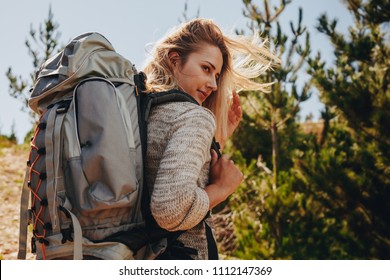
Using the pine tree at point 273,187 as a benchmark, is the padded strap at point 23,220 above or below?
above

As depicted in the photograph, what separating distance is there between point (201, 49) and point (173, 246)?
31.4 inches

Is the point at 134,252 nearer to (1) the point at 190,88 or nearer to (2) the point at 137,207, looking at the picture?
(2) the point at 137,207

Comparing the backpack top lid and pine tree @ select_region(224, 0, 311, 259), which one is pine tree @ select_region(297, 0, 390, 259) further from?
the backpack top lid

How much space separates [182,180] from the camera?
1.33 meters

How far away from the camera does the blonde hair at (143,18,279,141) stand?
73.8 inches

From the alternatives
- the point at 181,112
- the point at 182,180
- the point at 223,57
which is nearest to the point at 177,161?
the point at 182,180

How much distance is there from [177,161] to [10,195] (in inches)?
253

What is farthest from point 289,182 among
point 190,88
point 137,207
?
point 137,207

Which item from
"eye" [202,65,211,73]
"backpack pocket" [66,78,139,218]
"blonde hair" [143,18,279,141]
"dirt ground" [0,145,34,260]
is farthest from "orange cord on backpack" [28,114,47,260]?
"dirt ground" [0,145,34,260]

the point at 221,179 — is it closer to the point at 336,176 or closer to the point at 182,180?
the point at 182,180

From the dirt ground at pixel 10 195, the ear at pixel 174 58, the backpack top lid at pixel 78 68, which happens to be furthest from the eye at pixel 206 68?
the dirt ground at pixel 10 195

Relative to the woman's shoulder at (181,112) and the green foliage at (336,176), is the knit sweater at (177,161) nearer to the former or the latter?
the woman's shoulder at (181,112)

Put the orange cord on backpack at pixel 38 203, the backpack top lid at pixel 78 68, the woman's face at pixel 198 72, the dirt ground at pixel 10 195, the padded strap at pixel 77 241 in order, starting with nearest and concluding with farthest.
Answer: the padded strap at pixel 77 241 < the orange cord on backpack at pixel 38 203 < the backpack top lid at pixel 78 68 < the woman's face at pixel 198 72 < the dirt ground at pixel 10 195

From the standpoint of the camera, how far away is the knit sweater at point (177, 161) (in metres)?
1.33
